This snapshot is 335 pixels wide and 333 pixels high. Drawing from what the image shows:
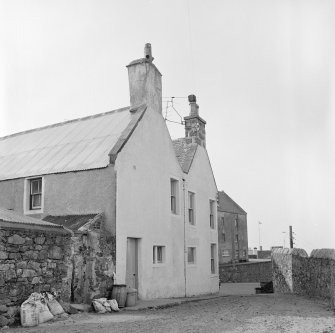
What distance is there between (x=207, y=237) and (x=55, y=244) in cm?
1136

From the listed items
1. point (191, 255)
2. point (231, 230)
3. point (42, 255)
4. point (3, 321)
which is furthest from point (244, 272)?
point (3, 321)

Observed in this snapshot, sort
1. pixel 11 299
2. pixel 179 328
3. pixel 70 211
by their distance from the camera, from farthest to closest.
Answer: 1. pixel 70 211
2. pixel 11 299
3. pixel 179 328

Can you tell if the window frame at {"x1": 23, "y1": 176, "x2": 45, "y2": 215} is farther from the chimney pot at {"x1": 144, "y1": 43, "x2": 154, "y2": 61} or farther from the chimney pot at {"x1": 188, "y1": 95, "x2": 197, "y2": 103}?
the chimney pot at {"x1": 188, "y1": 95, "x2": 197, "y2": 103}

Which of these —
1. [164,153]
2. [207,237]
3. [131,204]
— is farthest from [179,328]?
[207,237]

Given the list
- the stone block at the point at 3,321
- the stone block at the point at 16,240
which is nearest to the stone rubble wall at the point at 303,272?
the stone block at the point at 16,240

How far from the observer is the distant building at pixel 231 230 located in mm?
58344

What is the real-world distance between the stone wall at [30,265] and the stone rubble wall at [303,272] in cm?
852

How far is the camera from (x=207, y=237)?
22859 mm

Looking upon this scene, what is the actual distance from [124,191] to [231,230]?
46.6 meters

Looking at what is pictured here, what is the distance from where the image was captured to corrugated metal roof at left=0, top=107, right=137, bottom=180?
54.5 feet

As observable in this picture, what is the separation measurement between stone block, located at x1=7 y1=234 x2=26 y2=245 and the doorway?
5.05 meters

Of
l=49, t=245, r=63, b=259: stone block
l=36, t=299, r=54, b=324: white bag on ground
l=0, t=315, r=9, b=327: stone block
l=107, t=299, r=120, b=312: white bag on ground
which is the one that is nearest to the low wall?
l=107, t=299, r=120, b=312: white bag on ground

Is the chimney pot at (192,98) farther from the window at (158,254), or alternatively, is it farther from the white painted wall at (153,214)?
the window at (158,254)

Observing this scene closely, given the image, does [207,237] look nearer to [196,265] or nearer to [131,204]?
[196,265]
